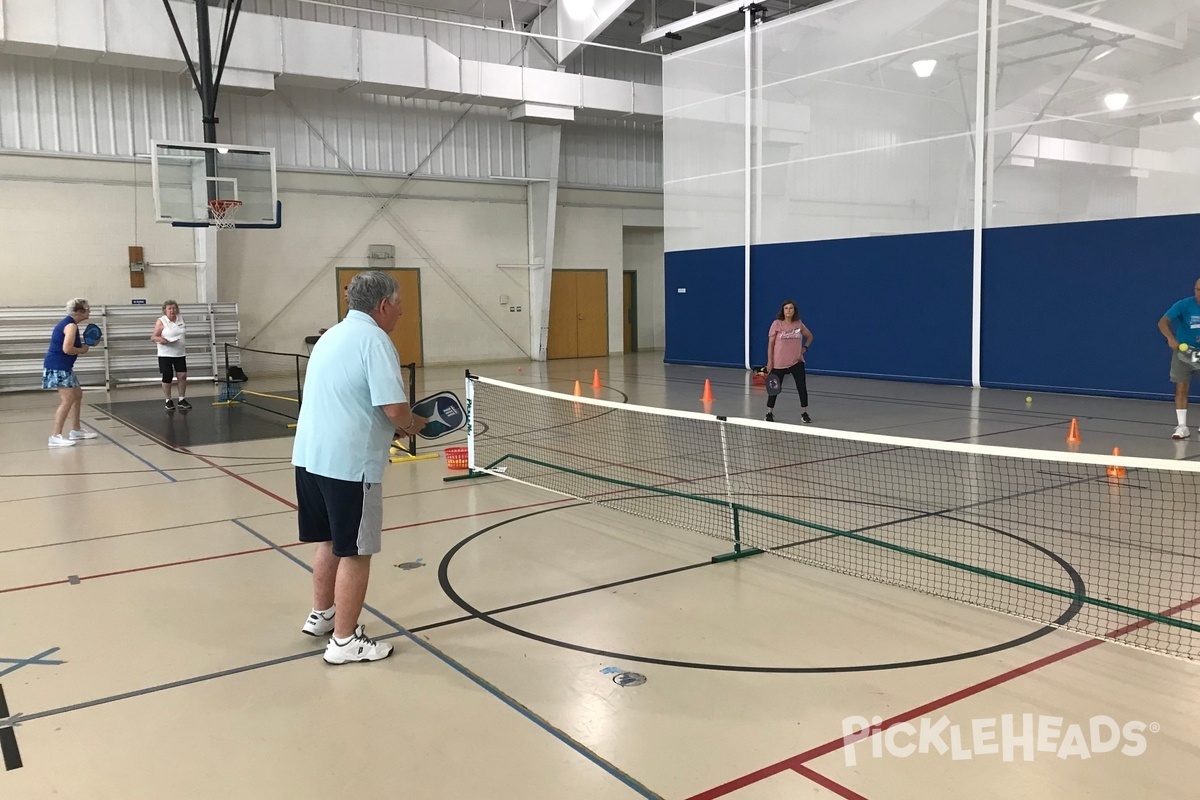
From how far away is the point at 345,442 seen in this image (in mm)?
4305

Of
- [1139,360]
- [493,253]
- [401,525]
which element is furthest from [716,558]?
[493,253]

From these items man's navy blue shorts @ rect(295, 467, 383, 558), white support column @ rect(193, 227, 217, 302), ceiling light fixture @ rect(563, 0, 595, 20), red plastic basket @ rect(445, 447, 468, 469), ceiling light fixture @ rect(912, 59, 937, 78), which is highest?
ceiling light fixture @ rect(563, 0, 595, 20)

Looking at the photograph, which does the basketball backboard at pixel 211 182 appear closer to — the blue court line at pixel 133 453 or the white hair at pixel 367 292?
the blue court line at pixel 133 453

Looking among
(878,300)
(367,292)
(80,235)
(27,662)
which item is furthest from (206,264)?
(367,292)

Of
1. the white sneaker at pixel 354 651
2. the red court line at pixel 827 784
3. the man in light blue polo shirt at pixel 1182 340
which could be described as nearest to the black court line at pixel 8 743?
the white sneaker at pixel 354 651

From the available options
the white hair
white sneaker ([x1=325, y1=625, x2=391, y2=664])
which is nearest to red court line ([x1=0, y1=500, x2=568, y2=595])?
white sneaker ([x1=325, y1=625, x2=391, y2=664])

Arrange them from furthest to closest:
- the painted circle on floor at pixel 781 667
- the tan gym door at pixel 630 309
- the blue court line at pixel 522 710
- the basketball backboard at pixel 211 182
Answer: the tan gym door at pixel 630 309, the basketball backboard at pixel 211 182, the painted circle on floor at pixel 781 667, the blue court line at pixel 522 710

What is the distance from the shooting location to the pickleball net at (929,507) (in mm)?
5062

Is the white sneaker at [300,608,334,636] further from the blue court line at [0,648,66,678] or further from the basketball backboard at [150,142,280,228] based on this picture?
the basketball backboard at [150,142,280,228]

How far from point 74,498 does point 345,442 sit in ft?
18.7

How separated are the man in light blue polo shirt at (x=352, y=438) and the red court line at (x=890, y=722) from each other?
204cm

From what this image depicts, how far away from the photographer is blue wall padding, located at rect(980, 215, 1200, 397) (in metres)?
13.8

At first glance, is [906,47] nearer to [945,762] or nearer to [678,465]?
[678,465]

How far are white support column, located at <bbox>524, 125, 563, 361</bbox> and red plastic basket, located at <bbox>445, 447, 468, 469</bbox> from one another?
16590 mm
